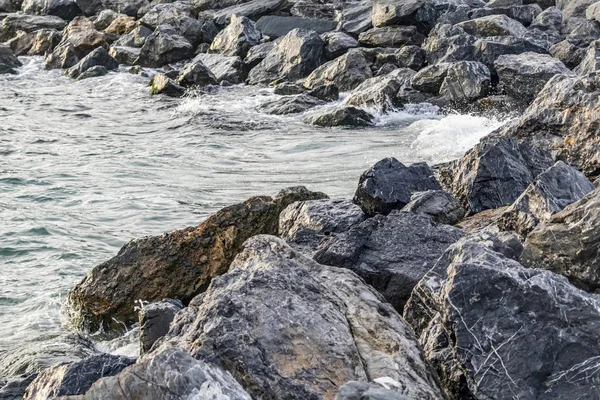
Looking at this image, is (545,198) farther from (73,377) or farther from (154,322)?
(73,377)

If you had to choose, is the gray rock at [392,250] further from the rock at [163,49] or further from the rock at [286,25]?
the rock at [163,49]

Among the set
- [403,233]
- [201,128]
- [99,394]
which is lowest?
[201,128]

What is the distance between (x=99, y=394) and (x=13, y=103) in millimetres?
18664

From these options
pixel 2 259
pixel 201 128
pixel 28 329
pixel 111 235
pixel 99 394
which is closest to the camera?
pixel 99 394

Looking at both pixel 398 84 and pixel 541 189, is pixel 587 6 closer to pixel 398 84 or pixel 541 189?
pixel 398 84

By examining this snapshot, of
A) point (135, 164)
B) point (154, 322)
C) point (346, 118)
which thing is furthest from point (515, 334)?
point (346, 118)

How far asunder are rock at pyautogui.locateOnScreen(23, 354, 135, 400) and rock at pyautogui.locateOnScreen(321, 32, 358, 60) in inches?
650

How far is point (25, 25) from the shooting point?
29.0 meters

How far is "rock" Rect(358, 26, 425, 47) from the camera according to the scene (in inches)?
821

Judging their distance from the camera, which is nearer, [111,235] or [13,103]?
[111,235]

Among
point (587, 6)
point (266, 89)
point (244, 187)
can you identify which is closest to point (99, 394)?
point (244, 187)

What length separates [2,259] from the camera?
9.94 metres

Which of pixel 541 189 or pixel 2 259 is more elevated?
pixel 541 189

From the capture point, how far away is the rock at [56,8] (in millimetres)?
29938
